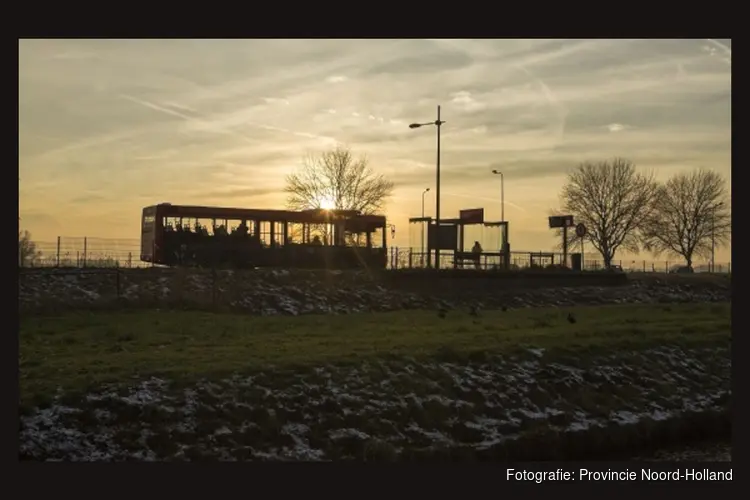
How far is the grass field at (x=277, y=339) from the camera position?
56.6 ft

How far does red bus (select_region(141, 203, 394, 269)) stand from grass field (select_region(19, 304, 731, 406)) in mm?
15667

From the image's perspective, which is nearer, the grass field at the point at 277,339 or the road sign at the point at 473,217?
the grass field at the point at 277,339

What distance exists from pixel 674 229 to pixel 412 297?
56.3 m

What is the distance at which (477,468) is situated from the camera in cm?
1456

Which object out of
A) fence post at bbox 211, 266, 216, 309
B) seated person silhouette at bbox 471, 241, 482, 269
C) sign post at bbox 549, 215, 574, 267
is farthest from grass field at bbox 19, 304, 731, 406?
sign post at bbox 549, 215, 574, 267

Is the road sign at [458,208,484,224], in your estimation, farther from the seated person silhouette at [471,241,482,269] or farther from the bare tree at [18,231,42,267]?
the bare tree at [18,231,42,267]

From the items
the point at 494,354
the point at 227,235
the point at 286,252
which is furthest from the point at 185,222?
the point at 494,354

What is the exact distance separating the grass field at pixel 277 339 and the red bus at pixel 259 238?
1567 centimetres

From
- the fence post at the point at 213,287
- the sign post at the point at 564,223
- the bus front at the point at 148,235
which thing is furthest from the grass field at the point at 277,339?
the sign post at the point at 564,223

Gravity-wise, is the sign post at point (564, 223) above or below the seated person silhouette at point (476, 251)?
above

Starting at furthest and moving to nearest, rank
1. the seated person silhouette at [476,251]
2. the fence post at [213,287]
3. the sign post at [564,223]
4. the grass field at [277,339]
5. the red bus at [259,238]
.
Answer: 1. the sign post at [564,223]
2. the seated person silhouette at [476,251]
3. the red bus at [259,238]
4. the fence post at [213,287]
5. the grass field at [277,339]

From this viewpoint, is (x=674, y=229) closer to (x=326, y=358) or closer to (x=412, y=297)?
(x=412, y=297)

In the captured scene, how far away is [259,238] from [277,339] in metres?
25.0

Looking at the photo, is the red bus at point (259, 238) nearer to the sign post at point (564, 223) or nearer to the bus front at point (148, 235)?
the bus front at point (148, 235)
